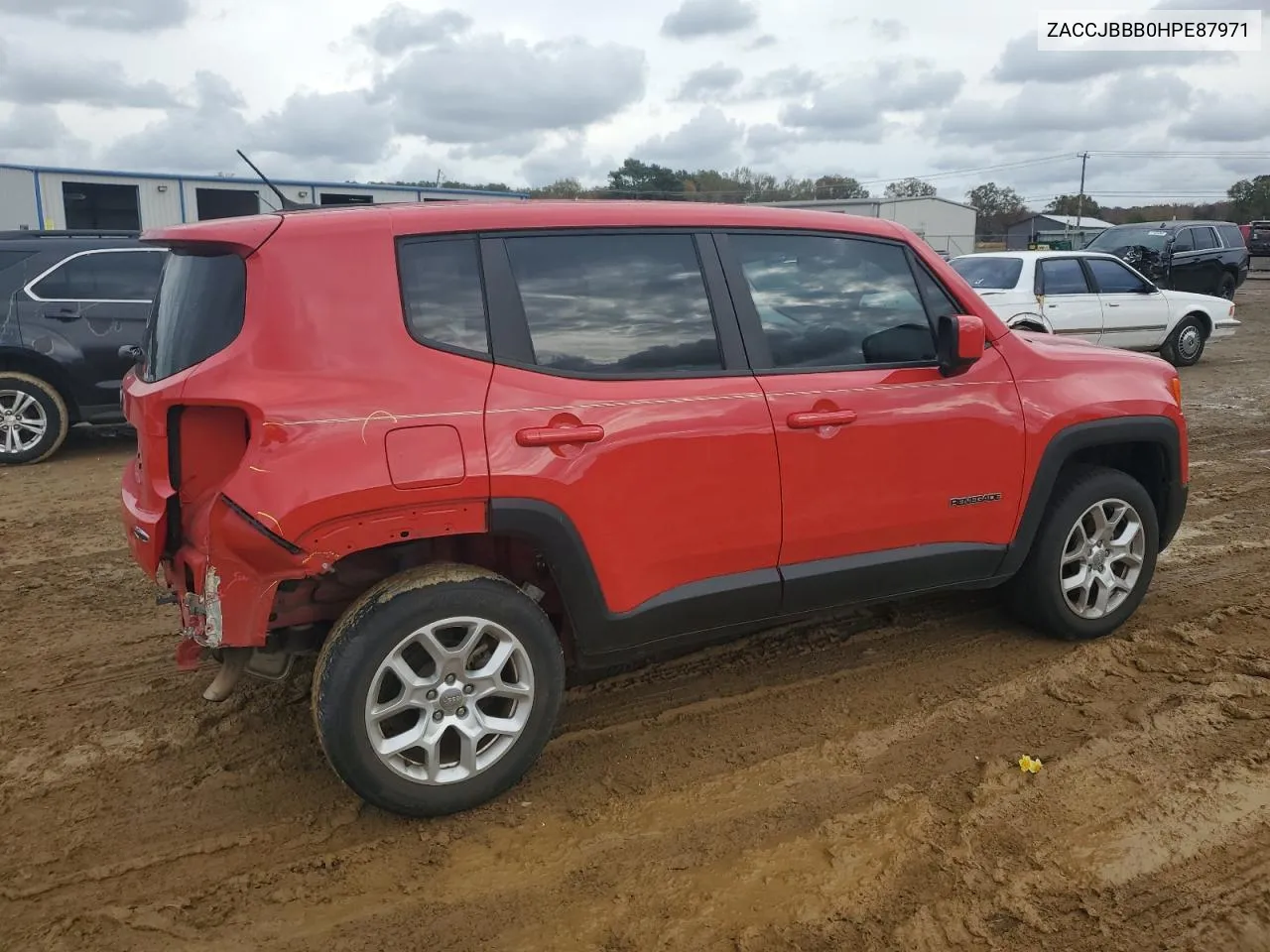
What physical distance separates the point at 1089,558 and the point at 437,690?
299 cm

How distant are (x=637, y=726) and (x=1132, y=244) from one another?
62.9 feet

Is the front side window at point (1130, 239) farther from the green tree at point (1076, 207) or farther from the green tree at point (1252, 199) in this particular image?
the green tree at point (1076, 207)

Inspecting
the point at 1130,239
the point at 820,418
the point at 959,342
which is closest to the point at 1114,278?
the point at 1130,239

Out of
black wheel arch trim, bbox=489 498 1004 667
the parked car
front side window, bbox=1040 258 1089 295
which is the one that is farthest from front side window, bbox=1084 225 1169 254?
black wheel arch trim, bbox=489 498 1004 667

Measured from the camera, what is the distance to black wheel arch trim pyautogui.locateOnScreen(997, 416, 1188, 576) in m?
4.09

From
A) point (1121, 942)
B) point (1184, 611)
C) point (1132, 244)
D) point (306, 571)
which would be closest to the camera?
point (1121, 942)

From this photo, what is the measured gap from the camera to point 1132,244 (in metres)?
19.2

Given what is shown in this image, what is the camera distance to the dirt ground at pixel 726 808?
8.76 ft

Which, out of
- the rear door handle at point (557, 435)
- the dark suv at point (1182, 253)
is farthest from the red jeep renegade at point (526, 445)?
the dark suv at point (1182, 253)

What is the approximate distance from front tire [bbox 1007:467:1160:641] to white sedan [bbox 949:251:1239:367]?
23.7 ft

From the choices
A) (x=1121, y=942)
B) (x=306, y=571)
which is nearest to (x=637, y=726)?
(x=306, y=571)

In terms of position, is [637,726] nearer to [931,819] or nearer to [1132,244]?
[931,819]

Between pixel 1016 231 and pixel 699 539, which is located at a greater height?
pixel 1016 231

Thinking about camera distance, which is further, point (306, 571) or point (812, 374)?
point (812, 374)
